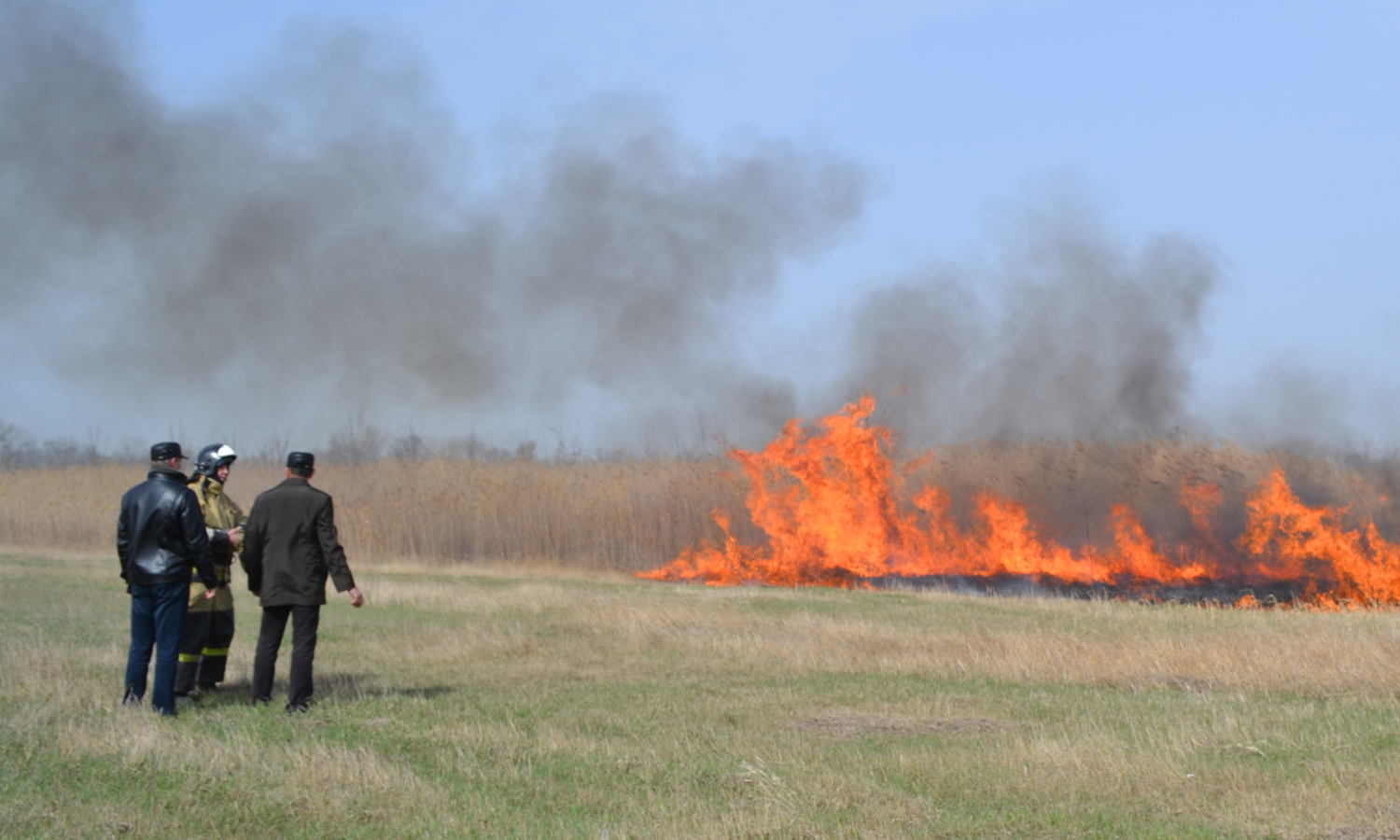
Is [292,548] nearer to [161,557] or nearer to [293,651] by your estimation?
[293,651]

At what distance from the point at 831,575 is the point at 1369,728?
17.7 meters

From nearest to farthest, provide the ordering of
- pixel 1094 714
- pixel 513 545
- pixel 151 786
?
1. pixel 151 786
2. pixel 1094 714
3. pixel 513 545

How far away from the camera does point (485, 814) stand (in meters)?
5.90

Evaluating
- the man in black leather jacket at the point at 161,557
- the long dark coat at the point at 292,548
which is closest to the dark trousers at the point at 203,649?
the man in black leather jacket at the point at 161,557

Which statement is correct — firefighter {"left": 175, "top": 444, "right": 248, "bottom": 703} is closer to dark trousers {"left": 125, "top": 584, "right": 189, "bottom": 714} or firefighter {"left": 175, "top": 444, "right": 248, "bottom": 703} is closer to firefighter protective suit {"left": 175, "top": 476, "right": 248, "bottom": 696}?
firefighter protective suit {"left": 175, "top": 476, "right": 248, "bottom": 696}

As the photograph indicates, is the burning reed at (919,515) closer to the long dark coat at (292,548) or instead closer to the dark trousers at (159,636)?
the long dark coat at (292,548)

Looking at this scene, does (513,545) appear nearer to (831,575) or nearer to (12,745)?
(831,575)

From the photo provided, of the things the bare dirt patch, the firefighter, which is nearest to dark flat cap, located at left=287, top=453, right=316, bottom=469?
the firefighter

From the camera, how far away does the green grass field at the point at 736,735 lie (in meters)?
5.82

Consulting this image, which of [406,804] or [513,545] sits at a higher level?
[513,545]

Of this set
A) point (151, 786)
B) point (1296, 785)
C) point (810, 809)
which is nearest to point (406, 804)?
point (151, 786)

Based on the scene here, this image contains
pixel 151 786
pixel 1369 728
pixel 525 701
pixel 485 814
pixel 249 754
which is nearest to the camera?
pixel 485 814

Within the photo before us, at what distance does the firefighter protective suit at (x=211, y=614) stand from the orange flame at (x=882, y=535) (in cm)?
1535

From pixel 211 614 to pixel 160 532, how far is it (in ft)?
4.67
